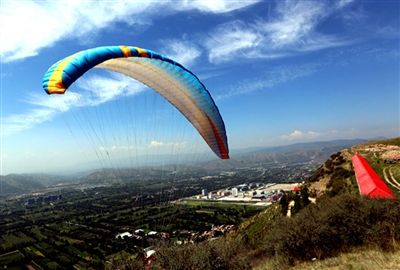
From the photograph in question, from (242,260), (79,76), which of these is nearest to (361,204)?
(242,260)

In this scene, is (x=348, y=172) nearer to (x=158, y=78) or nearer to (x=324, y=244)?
(x=324, y=244)

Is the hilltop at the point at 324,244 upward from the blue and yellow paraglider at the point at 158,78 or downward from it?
downward

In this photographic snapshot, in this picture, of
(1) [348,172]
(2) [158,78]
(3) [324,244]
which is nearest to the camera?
(2) [158,78]

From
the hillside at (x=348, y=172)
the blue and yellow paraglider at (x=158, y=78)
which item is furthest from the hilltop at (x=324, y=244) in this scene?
the hillside at (x=348, y=172)

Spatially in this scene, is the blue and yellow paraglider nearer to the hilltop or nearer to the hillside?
the hilltop

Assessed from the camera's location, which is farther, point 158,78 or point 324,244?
point 324,244

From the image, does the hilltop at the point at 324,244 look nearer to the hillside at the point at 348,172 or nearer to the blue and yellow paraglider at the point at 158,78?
the blue and yellow paraglider at the point at 158,78

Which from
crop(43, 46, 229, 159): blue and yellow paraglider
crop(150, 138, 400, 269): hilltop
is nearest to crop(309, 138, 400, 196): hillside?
crop(150, 138, 400, 269): hilltop

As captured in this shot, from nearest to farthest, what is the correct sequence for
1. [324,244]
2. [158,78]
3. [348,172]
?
[158,78] < [324,244] < [348,172]

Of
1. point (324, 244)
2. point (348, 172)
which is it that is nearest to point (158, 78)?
point (324, 244)

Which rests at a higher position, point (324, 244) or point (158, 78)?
point (158, 78)
